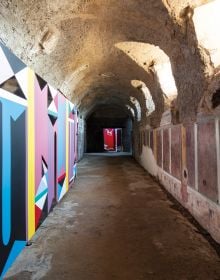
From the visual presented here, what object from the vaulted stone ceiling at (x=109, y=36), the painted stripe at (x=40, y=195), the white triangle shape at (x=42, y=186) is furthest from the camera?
the vaulted stone ceiling at (x=109, y=36)

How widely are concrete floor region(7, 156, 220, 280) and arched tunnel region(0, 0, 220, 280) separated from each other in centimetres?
1

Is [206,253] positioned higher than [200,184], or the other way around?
[200,184]

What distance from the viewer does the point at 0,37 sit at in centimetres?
311

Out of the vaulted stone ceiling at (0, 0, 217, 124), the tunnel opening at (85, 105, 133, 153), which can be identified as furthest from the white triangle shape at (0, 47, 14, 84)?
the tunnel opening at (85, 105, 133, 153)

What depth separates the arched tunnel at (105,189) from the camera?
224cm

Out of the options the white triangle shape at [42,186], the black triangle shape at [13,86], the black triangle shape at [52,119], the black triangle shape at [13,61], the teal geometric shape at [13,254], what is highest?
the black triangle shape at [13,61]

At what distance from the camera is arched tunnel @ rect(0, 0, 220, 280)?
88.4 inches

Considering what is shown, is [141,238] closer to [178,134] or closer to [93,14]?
[178,134]

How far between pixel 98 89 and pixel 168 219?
750cm

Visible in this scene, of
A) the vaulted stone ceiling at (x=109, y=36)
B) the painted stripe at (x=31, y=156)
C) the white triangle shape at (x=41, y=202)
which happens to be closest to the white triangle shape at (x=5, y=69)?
the painted stripe at (x=31, y=156)

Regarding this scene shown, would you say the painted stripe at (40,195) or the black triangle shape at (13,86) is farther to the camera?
the painted stripe at (40,195)

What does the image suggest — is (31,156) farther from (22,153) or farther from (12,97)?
(12,97)

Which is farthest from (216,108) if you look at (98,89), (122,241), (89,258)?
(98,89)

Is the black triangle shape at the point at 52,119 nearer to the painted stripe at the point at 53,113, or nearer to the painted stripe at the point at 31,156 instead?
the painted stripe at the point at 53,113
